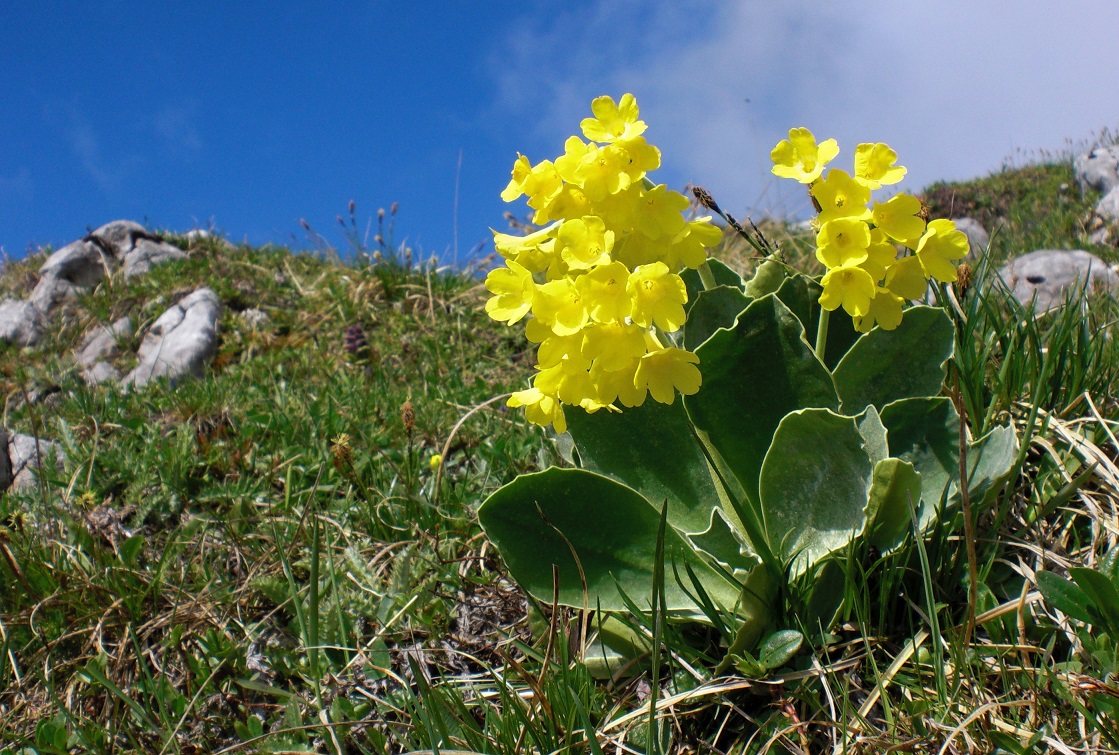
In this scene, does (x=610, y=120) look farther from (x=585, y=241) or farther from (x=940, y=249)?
(x=940, y=249)

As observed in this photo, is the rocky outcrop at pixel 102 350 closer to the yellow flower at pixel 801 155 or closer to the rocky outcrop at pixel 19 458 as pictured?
the rocky outcrop at pixel 19 458

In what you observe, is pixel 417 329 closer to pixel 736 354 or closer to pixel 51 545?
pixel 51 545

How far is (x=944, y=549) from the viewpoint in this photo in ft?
5.43

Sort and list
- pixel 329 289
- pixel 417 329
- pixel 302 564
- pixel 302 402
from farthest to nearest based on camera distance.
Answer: pixel 329 289 → pixel 417 329 → pixel 302 402 → pixel 302 564

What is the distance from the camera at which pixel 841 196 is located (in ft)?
4.56

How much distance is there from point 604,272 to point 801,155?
0.45 meters

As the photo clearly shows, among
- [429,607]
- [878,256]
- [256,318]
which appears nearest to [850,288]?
[878,256]

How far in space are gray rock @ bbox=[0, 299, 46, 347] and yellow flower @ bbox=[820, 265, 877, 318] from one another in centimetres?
839

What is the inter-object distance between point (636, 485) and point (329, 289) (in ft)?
17.5

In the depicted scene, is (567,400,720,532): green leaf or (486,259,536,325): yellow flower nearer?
(486,259,536,325): yellow flower

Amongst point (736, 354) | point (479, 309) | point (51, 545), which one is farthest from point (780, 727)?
point (479, 309)

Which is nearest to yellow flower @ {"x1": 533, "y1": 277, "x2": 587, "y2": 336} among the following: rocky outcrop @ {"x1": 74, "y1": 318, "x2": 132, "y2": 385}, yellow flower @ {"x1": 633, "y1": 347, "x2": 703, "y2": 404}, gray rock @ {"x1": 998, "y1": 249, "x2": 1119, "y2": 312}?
yellow flower @ {"x1": 633, "y1": 347, "x2": 703, "y2": 404}

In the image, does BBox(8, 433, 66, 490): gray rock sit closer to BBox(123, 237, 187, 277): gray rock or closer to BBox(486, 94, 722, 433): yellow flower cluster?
BBox(486, 94, 722, 433): yellow flower cluster

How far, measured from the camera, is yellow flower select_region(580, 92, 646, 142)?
1416 mm
